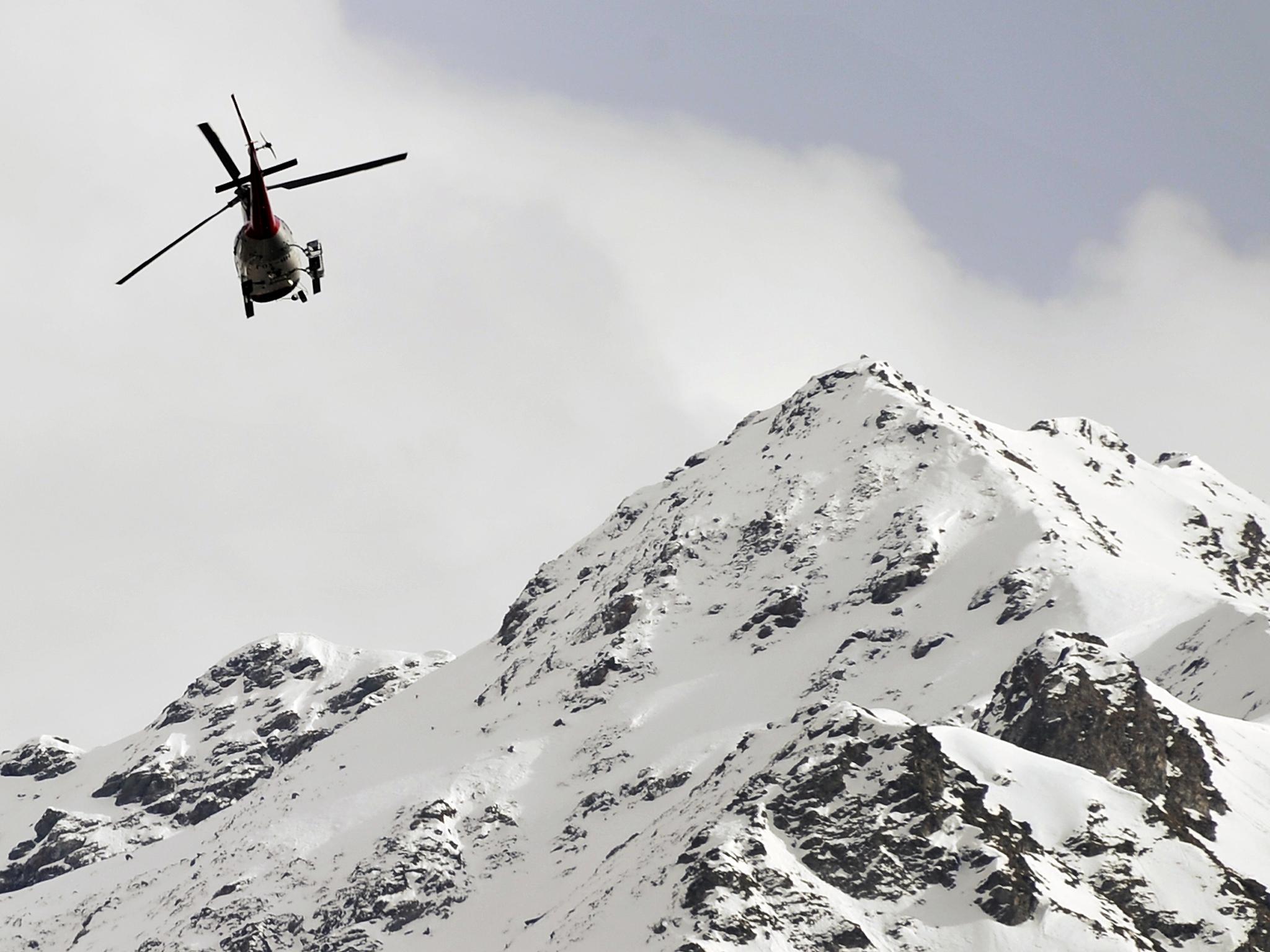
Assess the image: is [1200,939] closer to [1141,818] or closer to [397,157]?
[1141,818]

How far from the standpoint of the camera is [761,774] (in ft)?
593

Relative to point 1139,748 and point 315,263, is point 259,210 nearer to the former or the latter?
point 315,263

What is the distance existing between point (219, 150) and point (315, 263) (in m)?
4.85

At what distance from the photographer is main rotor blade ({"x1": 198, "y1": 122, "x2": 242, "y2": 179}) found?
3934cm

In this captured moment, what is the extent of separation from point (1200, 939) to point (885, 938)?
2544cm

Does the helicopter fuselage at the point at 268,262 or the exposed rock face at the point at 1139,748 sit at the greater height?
the exposed rock face at the point at 1139,748

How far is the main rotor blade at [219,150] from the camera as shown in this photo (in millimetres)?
39344

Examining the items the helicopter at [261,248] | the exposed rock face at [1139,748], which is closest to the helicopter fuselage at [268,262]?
the helicopter at [261,248]

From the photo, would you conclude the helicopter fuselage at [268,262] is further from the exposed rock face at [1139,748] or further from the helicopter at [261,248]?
the exposed rock face at [1139,748]

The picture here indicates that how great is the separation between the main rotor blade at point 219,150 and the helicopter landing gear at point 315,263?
2513 millimetres

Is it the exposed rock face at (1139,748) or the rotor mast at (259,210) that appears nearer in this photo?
the rotor mast at (259,210)

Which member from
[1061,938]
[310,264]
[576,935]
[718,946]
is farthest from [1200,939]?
[310,264]

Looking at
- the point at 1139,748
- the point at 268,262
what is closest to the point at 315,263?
the point at 268,262

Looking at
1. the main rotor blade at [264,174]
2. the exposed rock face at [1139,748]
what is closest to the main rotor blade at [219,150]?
the main rotor blade at [264,174]
